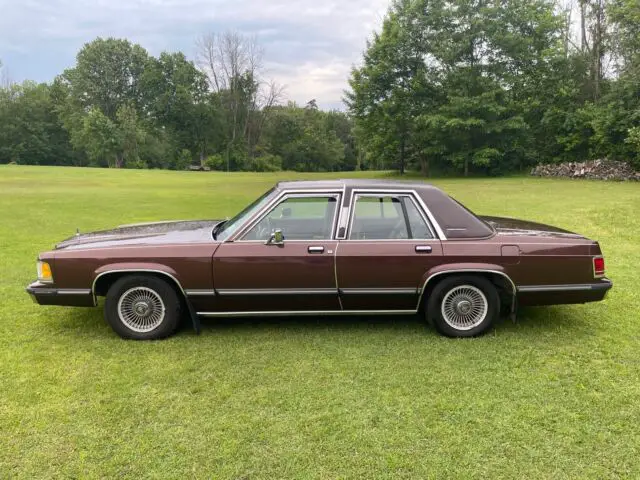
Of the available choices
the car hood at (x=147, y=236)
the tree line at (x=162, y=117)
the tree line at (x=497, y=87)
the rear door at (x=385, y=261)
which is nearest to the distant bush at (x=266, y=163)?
the tree line at (x=162, y=117)

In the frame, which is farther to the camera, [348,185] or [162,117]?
[162,117]

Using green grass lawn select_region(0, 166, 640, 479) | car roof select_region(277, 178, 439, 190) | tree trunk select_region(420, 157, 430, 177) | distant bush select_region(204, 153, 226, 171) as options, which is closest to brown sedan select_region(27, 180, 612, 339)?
car roof select_region(277, 178, 439, 190)

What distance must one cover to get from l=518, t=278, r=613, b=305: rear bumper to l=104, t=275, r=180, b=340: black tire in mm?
3360

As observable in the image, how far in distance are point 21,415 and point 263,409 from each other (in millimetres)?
1697

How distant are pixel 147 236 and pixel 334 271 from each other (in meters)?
2.00

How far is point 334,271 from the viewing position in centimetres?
458

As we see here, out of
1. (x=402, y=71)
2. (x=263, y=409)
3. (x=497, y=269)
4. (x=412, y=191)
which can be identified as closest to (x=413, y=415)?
(x=263, y=409)

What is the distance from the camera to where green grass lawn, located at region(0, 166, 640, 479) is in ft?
9.58

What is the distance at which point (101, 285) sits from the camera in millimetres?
4699

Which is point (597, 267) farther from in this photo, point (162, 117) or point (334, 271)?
point (162, 117)

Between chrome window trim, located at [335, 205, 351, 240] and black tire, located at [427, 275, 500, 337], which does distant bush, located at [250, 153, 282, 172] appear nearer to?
chrome window trim, located at [335, 205, 351, 240]

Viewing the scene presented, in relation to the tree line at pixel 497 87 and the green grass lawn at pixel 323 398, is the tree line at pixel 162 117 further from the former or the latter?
the green grass lawn at pixel 323 398

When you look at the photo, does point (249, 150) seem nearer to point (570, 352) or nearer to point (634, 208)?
point (634, 208)

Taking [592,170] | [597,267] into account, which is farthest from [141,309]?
[592,170]
